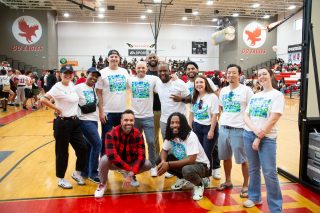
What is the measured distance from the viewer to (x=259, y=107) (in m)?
3.19

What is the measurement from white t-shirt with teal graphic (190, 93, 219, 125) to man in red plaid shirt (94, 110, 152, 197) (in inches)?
35.8

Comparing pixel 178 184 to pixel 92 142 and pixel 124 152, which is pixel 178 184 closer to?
pixel 124 152

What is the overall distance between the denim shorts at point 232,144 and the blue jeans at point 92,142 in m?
1.77

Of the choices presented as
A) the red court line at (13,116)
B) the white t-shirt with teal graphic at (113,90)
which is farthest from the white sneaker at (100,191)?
the red court line at (13,116)

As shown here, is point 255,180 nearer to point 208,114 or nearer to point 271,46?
point 208,114

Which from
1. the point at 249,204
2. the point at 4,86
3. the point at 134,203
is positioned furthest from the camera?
the point at 4,86

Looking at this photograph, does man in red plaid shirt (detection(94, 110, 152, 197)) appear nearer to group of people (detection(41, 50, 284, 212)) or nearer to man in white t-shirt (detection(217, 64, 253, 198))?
group of people (detection(41, 50, 284, 212))

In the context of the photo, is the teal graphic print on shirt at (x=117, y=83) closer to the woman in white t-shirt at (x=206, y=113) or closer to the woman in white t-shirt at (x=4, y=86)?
the woman in white t-shirt at (x=206, y=113)

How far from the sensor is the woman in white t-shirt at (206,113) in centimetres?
416

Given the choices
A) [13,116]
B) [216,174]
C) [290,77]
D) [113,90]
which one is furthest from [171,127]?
[290,77]

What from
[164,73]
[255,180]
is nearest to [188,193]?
[255,180]

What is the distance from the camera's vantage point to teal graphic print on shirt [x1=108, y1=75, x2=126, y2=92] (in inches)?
178

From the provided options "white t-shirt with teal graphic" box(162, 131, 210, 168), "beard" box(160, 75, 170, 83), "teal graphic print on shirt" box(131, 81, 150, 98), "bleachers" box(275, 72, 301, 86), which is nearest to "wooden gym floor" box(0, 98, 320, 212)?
"white t-shirt with teal graphic" box(162, 131, 210, 168)

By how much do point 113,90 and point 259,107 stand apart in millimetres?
2227
